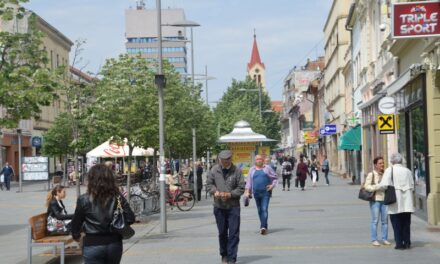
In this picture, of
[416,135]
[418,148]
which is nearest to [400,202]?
[418,148]

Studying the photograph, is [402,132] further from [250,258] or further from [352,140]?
[352,140]

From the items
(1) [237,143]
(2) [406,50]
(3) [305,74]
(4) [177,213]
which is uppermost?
(3) [305,74]

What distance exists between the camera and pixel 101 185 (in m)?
7.16

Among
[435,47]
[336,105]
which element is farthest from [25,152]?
[435,47]

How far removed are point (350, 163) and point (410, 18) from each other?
114 ft

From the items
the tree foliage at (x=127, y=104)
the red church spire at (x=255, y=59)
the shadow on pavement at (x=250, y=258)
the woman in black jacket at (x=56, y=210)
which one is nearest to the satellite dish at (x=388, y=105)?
the tree foliage at (x=127, y=104)

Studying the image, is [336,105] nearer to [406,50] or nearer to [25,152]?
[25,152]

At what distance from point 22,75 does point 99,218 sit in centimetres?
750

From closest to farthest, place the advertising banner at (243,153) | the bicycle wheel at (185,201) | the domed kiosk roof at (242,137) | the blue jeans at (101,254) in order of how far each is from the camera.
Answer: the blue jeans at (101,254), the bicycle wheel at (185,201), the domed kiosk roof at (242,137), the advertising banner at (243,153)

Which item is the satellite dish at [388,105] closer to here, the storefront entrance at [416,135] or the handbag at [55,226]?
the storefront entrance at [416,135]

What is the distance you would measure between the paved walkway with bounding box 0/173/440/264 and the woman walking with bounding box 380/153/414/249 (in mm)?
288

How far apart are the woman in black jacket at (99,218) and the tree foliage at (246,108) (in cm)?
6510

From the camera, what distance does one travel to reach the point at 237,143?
34.0 m

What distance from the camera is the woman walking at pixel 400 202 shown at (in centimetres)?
1309
